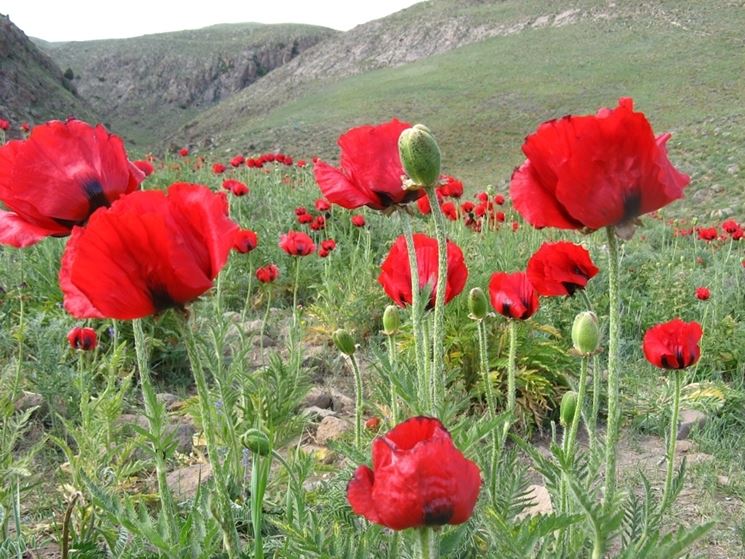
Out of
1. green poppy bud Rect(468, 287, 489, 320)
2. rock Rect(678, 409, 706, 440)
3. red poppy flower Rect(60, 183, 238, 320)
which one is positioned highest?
red poppy flower Rect(60, 183, 238, 320)

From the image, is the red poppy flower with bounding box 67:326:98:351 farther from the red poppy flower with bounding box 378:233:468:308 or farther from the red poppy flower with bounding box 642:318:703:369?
the red poppy flower with bounding box 642:318:703:369

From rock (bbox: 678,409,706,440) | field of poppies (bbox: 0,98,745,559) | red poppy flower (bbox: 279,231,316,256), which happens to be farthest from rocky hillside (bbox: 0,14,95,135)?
rock (bbox: 678,409,706,440)

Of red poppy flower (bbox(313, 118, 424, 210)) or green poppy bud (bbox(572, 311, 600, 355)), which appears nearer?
green poppy bud (bbox(572, 311, 600, 355))

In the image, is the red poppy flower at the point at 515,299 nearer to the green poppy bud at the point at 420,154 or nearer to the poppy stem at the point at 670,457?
the poppy stem at the point at 670,457

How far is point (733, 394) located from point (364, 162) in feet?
8.11

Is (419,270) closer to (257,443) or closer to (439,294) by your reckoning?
(439,294)

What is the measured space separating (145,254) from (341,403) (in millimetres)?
2204

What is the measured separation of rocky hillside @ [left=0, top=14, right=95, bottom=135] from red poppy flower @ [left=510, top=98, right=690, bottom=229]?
21614mm

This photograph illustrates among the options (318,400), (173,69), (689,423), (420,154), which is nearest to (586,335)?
(420,154)

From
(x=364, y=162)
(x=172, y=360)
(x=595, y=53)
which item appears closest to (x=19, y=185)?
(x=364, y=162)

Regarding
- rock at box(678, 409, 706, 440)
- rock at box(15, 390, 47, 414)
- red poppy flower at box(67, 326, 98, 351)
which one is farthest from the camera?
rock at box(678, 409, 706, 440)

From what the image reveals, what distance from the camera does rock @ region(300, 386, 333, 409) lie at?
2.90 m

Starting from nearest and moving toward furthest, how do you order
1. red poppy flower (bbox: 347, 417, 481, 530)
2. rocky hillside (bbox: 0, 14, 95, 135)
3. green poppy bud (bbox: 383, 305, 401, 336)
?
red poppy flower (bbox: 347, 417, 481, 530)
green poppy bud (bbox: 383, 305, 401, 336)
rocky hillside (bbox: 0, 14, 95, 135)

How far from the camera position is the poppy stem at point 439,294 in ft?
3.23
